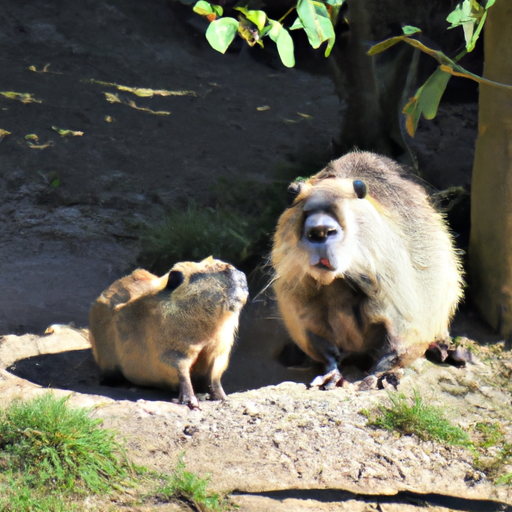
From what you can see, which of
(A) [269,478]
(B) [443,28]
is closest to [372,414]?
(A) [269,478]

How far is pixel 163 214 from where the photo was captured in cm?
823

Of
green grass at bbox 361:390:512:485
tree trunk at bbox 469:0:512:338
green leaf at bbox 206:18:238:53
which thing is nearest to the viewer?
green leaf at bbox 206:18:238:53

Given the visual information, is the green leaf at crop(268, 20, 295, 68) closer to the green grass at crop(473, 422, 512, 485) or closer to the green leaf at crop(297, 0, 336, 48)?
the green leaf at crop(297, 0, 336, 48)

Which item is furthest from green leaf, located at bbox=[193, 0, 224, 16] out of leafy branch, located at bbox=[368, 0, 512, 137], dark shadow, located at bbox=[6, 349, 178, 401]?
dark shadow, located at bbox=[6, 349, 178, 401]

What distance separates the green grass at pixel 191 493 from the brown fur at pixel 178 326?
0.90 m

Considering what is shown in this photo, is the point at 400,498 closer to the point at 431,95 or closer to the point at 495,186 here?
the point at 431,95

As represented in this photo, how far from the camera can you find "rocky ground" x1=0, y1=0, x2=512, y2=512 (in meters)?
4.17

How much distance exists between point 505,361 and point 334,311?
1.41 meters

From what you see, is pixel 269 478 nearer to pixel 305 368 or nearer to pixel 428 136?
pixel 305 368

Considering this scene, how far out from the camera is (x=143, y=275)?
5.68 m

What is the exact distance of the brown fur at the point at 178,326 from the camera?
5.02m

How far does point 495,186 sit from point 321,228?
178 cm

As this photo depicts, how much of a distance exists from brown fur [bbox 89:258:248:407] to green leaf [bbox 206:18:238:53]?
1.91 meters

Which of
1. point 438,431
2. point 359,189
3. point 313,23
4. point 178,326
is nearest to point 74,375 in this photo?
point 178,326
